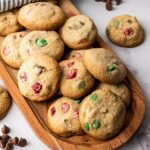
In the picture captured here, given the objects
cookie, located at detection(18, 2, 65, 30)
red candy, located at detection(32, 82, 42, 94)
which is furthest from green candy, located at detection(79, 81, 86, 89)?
cookie, located at detection(18, 2, 65, 30)

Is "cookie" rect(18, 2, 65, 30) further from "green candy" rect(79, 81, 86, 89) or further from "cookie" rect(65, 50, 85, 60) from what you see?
"green candy" rect(79, 81, 86, 89)

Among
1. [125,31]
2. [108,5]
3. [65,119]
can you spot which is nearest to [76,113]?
[65,119]

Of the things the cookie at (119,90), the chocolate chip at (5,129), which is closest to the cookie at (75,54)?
the cookie at (119,90)

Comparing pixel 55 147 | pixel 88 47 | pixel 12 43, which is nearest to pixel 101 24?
pixel 88 47

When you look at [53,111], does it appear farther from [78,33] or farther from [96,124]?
[78,33]

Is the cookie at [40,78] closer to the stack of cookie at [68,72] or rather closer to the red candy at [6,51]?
the stack of cookie at [68,72]
